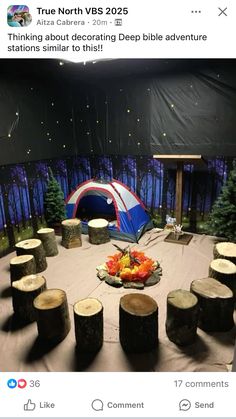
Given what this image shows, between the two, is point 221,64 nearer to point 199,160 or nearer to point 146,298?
point 199,160

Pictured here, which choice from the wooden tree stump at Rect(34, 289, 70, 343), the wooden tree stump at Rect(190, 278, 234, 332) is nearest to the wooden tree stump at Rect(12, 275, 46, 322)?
the wooden tree stump at Rect(34, 289, 70, 343)

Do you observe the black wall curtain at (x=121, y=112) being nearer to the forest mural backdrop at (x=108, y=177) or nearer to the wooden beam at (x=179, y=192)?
the forest mural backdrop at (x=108, y=177)

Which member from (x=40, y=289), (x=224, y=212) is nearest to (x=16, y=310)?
(x=40, y=289)

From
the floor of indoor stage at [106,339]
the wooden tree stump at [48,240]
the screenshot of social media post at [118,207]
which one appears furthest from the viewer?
the wooden tree stump at [48,240]

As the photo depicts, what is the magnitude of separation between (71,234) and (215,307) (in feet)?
8.25

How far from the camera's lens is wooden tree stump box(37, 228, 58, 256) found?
3707mm

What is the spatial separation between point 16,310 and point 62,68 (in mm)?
3879

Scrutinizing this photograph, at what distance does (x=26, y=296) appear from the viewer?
2.45 m

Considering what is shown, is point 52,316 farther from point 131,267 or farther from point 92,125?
point 92,125

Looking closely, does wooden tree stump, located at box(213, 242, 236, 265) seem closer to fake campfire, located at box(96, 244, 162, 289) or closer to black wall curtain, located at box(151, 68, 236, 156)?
fake campfire, located at box(96, 244, 162, 289)

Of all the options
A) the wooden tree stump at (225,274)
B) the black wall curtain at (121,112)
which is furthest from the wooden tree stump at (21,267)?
the wooden tree stump at (225,274)

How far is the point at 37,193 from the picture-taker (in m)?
4.53

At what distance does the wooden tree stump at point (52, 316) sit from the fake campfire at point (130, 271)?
0.91m

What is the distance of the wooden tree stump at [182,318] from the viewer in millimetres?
2100
